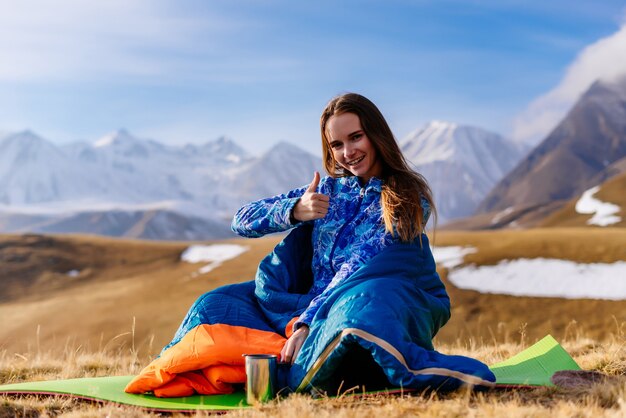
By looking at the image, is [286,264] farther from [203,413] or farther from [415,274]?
[203,413]

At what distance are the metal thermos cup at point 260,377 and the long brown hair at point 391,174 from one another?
1257mm

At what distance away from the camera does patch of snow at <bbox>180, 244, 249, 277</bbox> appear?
54.2 m

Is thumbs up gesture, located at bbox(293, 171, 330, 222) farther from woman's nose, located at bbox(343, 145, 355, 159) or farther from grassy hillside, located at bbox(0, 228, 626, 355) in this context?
grassy hillside, located at bbox(0, 228, 626, 355)

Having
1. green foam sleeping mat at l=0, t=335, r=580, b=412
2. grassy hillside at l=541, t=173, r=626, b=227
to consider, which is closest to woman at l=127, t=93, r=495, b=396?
green foam sleeping mat at l=0, t=335, r=580, b=412

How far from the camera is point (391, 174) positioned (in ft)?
15.9

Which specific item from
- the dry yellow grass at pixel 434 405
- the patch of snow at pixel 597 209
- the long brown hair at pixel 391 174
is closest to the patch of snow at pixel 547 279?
the dry yellow grass at pixel 434 405

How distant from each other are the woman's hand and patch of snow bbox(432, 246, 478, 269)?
34371mm

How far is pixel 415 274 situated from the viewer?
4543 mm

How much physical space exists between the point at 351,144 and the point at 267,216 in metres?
0.85

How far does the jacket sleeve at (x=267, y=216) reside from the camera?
4.75 meters

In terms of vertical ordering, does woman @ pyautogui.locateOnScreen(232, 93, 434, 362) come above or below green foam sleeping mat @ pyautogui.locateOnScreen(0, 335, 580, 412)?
above

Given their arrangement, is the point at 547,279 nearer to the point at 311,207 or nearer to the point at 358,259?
the point at 358,259

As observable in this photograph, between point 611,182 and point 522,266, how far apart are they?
2815 inches

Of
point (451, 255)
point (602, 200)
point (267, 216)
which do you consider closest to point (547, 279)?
point (451, 255)
